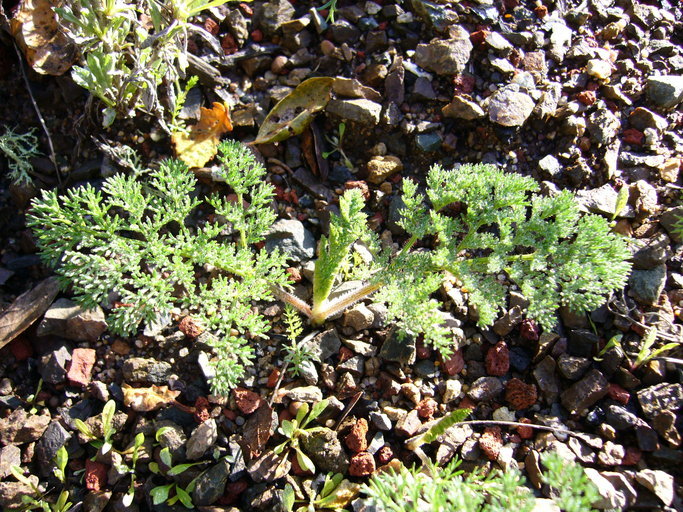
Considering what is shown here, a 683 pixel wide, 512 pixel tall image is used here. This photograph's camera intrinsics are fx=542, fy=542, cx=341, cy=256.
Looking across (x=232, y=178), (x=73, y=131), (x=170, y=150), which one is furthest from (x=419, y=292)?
(x=73, y=131)

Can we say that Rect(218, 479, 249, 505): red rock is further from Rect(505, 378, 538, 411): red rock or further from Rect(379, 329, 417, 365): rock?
Rect(505, 378, 538, 411): red rock

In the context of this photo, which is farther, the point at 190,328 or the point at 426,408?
the point at 190,328

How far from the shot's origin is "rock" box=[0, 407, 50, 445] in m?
2.69

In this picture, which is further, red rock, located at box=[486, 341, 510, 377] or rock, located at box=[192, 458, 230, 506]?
red rock, located at box=[486, 341, 510, 377]

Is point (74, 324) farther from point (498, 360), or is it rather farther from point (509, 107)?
point (509, 107)

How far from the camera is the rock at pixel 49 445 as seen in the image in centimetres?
268

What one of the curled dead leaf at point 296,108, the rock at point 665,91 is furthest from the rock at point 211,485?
the rock at point 665,91

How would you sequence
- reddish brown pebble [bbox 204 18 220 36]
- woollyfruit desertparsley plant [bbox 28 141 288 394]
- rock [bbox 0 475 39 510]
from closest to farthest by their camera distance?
woollyfruit desertparsley plant [bbox 28 141 288 394]
rock [bbox 0 475 39 510]
reddish brown pebble [bbox 204 18 220 36]

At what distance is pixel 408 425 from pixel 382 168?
1483 mm

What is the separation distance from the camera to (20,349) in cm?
294

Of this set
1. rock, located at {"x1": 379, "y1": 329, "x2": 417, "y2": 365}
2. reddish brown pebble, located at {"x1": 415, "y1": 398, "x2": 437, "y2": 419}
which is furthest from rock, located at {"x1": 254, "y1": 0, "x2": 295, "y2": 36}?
reddish brown pebble, located at {"x1": 415, "y1": 398, "x2": 437, "y2": 419}

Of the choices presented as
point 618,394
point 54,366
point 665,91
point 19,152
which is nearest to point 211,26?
point 19,152

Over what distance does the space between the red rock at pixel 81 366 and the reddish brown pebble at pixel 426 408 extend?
1737mm

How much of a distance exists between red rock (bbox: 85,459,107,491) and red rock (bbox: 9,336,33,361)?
0.70 m
